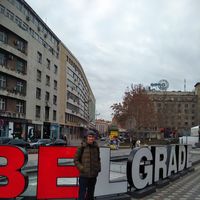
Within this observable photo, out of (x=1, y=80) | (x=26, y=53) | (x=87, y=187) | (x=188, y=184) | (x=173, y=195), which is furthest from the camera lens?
(x=26, y=53)

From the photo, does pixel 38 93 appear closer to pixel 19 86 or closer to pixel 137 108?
pixel 19 86

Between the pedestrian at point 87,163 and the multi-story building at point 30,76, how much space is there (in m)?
36.9

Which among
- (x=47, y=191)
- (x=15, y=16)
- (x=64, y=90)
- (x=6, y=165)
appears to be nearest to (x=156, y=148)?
(x=47, y=191)

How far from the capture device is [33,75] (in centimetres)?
6306

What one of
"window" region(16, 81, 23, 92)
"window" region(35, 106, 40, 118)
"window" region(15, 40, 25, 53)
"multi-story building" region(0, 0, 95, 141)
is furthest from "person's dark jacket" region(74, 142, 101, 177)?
"window" region(35, 106, 40, 118)

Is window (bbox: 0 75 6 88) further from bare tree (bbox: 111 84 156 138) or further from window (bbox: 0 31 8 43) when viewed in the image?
bare tree (bbox: 111 84 156 138)

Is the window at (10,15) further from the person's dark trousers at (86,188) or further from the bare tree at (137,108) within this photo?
the person's dark trousers at (86,188)

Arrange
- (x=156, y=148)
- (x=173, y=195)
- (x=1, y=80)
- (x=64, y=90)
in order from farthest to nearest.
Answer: (x=64, y=90)
(x=1, y=80)
(x=156, y=148)
(x=173, y=195)

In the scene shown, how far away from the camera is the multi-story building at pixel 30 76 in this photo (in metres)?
53.6

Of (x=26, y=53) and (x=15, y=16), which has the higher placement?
(x=15, y=16)

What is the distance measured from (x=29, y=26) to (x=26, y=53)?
183 inches

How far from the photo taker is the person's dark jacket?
763cm

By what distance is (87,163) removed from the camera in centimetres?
765

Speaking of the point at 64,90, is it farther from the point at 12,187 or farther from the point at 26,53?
the point at 12,187
